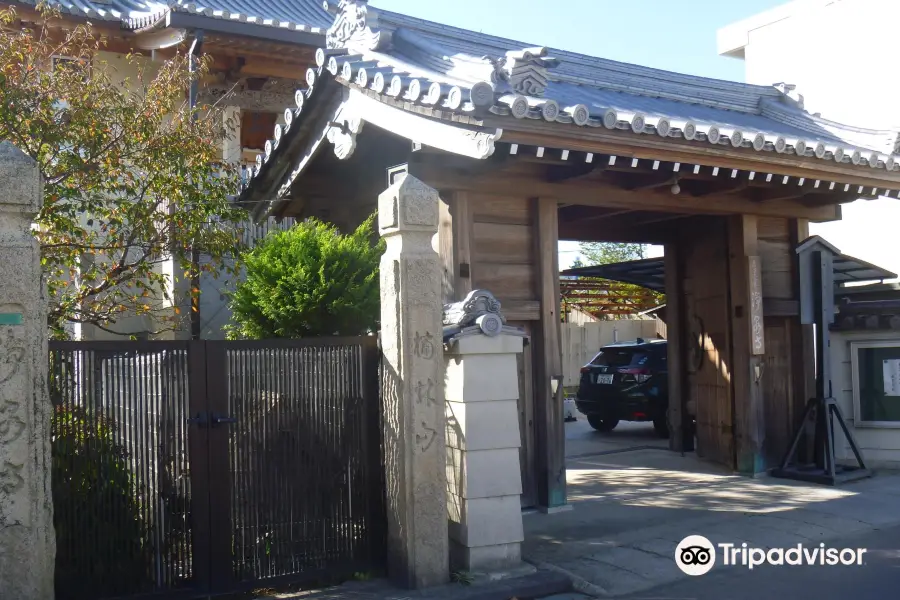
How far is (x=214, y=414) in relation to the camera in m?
5.64

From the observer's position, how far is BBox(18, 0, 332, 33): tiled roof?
12.2 metres

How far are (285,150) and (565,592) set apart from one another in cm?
567

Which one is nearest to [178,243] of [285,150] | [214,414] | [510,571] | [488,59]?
[285,150]

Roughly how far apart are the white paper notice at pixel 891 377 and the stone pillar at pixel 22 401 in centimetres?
910

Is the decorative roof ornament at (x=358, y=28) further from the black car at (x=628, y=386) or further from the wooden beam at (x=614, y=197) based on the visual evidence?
the black car at (x=628, y=386)

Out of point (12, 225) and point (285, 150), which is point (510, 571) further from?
point (285, 150)

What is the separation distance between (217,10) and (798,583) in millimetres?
10941

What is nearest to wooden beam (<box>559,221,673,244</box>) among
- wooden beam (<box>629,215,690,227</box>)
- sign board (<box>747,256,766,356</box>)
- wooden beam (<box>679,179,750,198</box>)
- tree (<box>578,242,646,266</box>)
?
wooden beam (<box>629,215,690,227</box>)

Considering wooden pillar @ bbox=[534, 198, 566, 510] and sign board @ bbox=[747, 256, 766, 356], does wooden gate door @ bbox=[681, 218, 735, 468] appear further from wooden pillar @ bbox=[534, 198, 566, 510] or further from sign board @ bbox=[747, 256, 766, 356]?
wooden pillar @ bbox=[534, 198, 566, 510]

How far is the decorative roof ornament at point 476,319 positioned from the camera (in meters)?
6.30

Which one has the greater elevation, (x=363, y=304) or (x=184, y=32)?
(x=184, y=32)

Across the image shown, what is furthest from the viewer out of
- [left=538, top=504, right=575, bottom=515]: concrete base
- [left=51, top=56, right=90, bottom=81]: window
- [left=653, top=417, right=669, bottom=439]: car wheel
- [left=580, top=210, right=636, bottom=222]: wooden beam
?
[left=653, top=417, right=669, bottom=439]: car wheel

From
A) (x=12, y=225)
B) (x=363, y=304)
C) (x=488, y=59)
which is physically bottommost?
(x=363, y=304)

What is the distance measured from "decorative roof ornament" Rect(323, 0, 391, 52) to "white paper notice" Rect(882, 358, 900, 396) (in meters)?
6.90
